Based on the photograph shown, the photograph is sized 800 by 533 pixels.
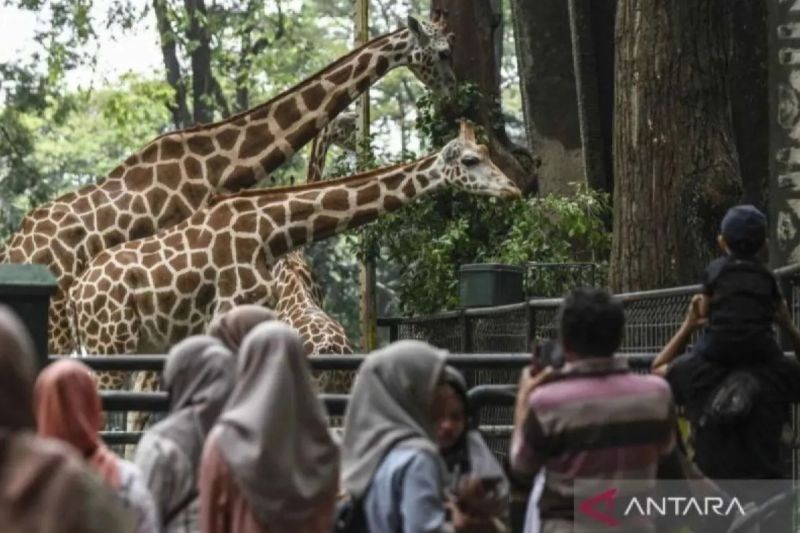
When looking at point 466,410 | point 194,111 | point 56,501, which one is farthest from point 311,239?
point 194,111

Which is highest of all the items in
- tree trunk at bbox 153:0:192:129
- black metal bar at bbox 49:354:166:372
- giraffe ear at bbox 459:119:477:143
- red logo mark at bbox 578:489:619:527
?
tree trunk at bbox 153:0:192:129

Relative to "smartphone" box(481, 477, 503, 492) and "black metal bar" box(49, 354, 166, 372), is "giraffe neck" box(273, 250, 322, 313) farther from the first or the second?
"smartphone" box(481, 477, 503, 492)

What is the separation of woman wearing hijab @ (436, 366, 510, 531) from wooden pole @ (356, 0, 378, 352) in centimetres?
1645

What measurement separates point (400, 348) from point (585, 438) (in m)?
0.64

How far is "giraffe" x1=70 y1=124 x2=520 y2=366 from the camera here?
17.4 meters

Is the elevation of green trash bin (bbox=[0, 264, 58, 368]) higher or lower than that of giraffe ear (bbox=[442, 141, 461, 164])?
lower

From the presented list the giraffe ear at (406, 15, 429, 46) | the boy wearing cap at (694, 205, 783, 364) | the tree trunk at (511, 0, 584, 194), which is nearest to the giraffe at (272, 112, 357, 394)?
the giraffe ear at (406, 15, 429, 46)

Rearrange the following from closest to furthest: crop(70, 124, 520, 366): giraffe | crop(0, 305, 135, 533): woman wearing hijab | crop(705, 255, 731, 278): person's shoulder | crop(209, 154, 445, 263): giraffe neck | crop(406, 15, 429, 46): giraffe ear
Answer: crop(0, 305, 135, 533): woman wearing hijab → crop(705, 255, 731, 278): person's shoulder → crop(70, 124, 520, 366): giraffe → crop(209, 154, 445, 263): giraffe neck → crop(406, 15, 429, 46): giraffe ear

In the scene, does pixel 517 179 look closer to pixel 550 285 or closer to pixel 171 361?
pixel 550 285

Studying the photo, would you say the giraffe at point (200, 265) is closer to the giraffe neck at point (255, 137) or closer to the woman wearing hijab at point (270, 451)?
the giraffe neck at point (255, 137)

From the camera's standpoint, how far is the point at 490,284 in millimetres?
19734

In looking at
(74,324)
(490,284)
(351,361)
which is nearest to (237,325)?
(351,361)

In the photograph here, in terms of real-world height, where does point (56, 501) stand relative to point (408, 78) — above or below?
below

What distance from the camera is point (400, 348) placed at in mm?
7297
